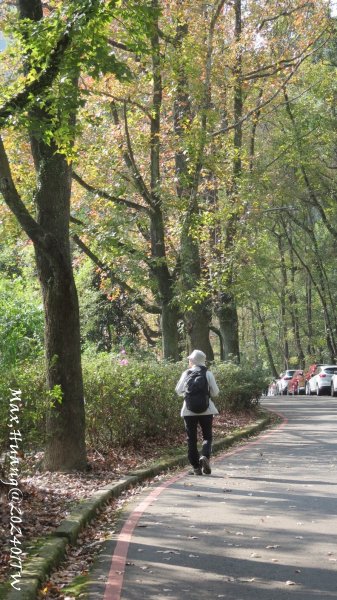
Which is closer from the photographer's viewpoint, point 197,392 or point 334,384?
point 197,392

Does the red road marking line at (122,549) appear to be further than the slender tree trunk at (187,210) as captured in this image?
No

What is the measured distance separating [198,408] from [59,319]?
2.40 metres

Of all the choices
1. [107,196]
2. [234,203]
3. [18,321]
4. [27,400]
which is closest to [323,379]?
[234,203]

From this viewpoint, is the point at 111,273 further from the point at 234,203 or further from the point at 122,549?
the point at 122,549

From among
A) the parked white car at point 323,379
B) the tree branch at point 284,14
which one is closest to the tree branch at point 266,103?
the tree branch at point 284,14

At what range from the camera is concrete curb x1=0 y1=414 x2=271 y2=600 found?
6044 millimetres

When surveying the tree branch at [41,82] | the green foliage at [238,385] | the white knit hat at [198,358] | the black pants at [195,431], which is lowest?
the black pants at [195,431]

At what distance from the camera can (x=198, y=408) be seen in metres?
12.5

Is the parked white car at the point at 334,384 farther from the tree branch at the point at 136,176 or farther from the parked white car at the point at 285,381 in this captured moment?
the tree branch at the point at 136,176

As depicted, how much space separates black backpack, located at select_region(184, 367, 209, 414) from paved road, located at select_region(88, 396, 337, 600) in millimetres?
1042

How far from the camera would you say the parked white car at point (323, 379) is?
42.7 m

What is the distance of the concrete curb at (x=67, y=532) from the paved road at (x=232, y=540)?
0.40 meters

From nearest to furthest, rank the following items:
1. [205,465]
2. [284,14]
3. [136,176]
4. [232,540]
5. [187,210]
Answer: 1. [232,540]
2. [205,465]
3. [187,210]
4. [136,176]
5. [284,14]

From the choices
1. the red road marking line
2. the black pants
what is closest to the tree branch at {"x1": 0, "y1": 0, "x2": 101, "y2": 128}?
the red road marking line
